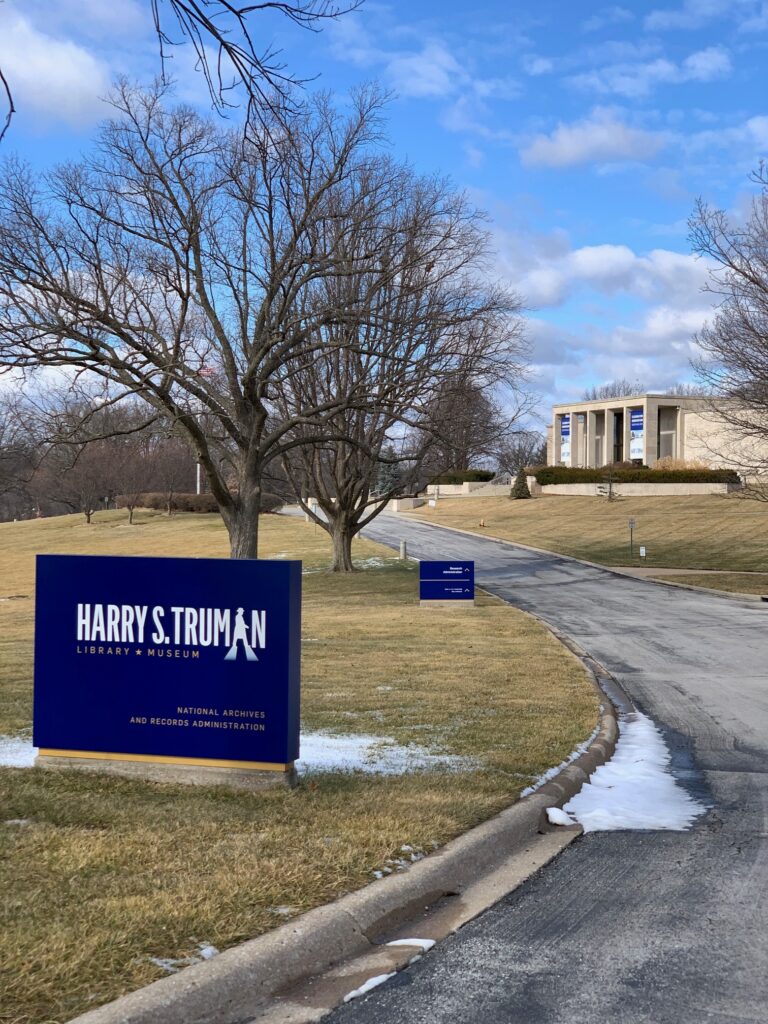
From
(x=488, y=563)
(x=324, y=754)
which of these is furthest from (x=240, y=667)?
(x=488, y=563)

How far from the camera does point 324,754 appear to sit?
7527 mm

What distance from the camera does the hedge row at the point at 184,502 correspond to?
253 ft

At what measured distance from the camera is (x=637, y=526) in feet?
189

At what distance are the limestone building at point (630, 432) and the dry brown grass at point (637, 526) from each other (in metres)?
9.13

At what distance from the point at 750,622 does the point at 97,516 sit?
62479 mm

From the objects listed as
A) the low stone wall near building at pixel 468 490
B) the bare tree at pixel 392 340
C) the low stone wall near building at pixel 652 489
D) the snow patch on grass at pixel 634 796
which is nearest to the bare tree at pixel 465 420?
the bare tree at pixel 392 340

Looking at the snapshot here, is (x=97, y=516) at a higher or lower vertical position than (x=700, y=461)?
lower

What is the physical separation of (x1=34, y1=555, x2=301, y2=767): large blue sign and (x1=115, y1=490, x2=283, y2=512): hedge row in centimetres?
6915

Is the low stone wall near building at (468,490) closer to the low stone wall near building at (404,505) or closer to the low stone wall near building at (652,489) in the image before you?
the low stone wall near building at (404,505)

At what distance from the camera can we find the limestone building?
77.8m

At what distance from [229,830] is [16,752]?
2.73 m

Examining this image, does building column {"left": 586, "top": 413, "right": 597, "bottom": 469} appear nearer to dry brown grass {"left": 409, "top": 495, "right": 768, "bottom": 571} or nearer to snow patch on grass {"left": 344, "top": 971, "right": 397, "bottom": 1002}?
dry brown grass {"left": 409, "top": 495, "right": 768, "bottom": 571}

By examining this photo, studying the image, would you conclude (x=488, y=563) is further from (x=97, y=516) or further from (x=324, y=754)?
(x=97, y=516)

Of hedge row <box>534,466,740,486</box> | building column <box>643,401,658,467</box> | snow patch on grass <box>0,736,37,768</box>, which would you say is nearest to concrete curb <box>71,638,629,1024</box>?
snow patch on grass <box>0,736,37,768</box>
